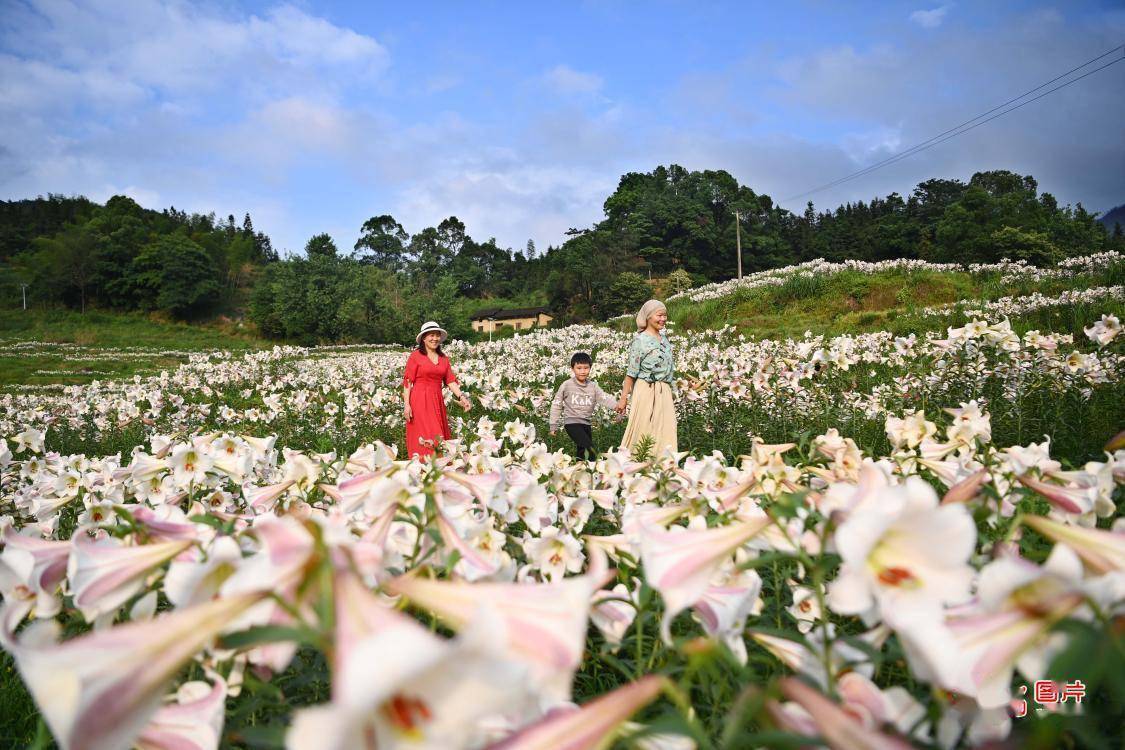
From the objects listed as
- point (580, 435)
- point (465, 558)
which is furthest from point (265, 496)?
point (580, 435)

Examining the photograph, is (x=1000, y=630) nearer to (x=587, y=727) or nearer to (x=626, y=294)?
(x=587, y=727)

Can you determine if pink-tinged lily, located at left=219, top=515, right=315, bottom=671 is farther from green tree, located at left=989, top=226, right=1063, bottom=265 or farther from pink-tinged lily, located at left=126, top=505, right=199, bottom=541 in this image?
green tree, located at left=989, top=226, right=1063, bottom=265

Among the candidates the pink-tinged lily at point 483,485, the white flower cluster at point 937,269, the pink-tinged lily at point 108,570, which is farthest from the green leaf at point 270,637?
the white flower cluster at point 937,269

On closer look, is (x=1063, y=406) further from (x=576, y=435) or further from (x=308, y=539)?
(x=308, y=539)

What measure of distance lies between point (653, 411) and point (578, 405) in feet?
3.19

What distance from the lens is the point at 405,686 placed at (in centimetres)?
46

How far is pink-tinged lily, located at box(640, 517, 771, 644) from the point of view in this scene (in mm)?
813

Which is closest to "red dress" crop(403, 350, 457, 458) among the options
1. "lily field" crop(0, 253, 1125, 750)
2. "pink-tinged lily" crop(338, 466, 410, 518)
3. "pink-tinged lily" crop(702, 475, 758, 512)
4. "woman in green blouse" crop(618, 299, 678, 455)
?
"woman in green blouse" crop(618, 299, 678, 455)

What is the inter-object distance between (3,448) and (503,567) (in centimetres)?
342

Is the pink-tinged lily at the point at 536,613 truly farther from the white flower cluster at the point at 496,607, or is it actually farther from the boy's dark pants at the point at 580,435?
the boy's dark pants at the point at 580,435

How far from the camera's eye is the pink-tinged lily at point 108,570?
87 cm

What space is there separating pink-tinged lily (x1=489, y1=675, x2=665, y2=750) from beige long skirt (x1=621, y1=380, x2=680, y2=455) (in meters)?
5.81

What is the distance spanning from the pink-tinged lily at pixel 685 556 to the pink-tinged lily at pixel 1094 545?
1.15 feet

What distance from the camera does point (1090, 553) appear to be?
0.77 meters
